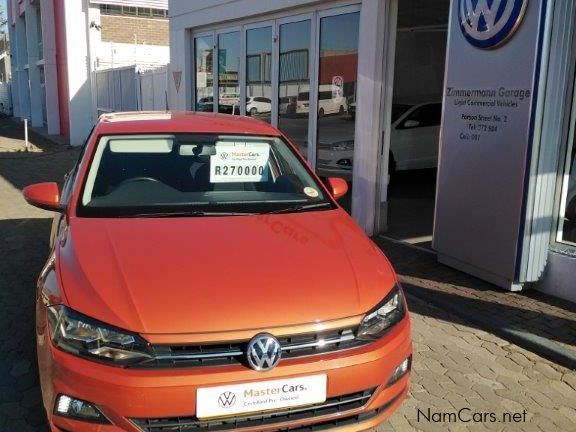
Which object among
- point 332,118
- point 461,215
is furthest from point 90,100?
point 461,215

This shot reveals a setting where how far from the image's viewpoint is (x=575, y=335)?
4.39 metres

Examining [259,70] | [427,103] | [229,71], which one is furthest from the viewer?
[427,103]

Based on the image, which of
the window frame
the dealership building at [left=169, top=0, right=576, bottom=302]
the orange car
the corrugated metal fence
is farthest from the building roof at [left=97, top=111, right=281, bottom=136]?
the corrugated metal fence

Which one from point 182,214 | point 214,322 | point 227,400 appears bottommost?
point 227,400

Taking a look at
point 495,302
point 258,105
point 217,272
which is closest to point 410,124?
point 258,105

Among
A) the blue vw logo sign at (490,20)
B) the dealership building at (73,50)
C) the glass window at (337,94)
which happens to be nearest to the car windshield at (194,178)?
the blue vw logo sign at (490,20)

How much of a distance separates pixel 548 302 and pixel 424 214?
12.4ft

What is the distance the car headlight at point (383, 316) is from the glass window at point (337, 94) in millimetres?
5217

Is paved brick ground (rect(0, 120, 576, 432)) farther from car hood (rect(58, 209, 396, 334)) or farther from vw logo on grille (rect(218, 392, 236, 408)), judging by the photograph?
vw logo on grille (rect(218, 392, 236, 408))

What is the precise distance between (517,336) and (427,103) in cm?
791

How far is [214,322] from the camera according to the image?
2.42m

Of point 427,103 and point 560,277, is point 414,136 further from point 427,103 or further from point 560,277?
point 560,277

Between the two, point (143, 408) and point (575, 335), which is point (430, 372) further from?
point (143, 408)

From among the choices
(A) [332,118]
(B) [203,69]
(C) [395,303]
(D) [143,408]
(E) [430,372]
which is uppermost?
(B) [203,69]
